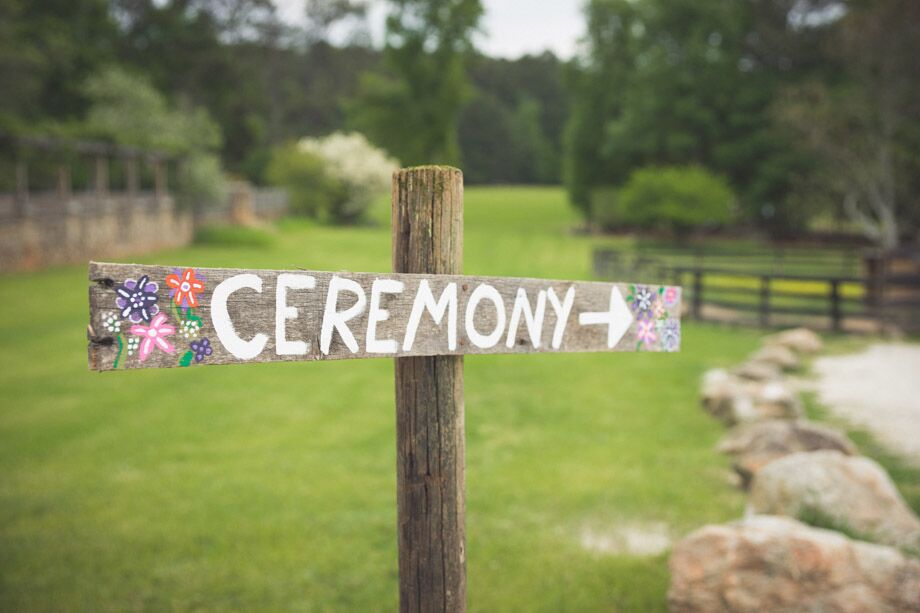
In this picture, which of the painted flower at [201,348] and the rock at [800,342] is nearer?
the painted flower at [201,348]

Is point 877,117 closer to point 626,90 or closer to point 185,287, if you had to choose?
point 626,90

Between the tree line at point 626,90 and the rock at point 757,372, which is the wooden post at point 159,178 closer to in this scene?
the tree line at point 626,90

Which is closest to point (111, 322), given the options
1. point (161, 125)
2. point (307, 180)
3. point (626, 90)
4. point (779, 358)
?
point (779, 358)

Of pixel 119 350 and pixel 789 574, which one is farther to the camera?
pixel 789 574

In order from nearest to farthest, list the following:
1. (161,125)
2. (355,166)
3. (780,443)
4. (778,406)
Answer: (780,443)
(778,406)
(161,125)
(355,166)

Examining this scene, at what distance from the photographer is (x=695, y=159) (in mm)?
34719

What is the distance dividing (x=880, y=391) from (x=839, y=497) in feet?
16.1

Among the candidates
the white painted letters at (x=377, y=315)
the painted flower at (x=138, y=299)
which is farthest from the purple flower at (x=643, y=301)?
the painted flower at (x=138, y=299)

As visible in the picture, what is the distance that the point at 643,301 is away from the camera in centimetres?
241

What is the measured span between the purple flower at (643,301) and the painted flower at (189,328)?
55.0 inches

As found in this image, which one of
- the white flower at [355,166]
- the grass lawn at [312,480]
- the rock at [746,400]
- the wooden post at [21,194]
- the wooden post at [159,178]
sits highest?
the white flower at [355,166]

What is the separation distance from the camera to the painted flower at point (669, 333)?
248 cm

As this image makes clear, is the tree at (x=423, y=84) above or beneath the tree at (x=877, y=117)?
above

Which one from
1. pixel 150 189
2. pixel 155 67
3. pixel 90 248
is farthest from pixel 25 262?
pixel 155 67
